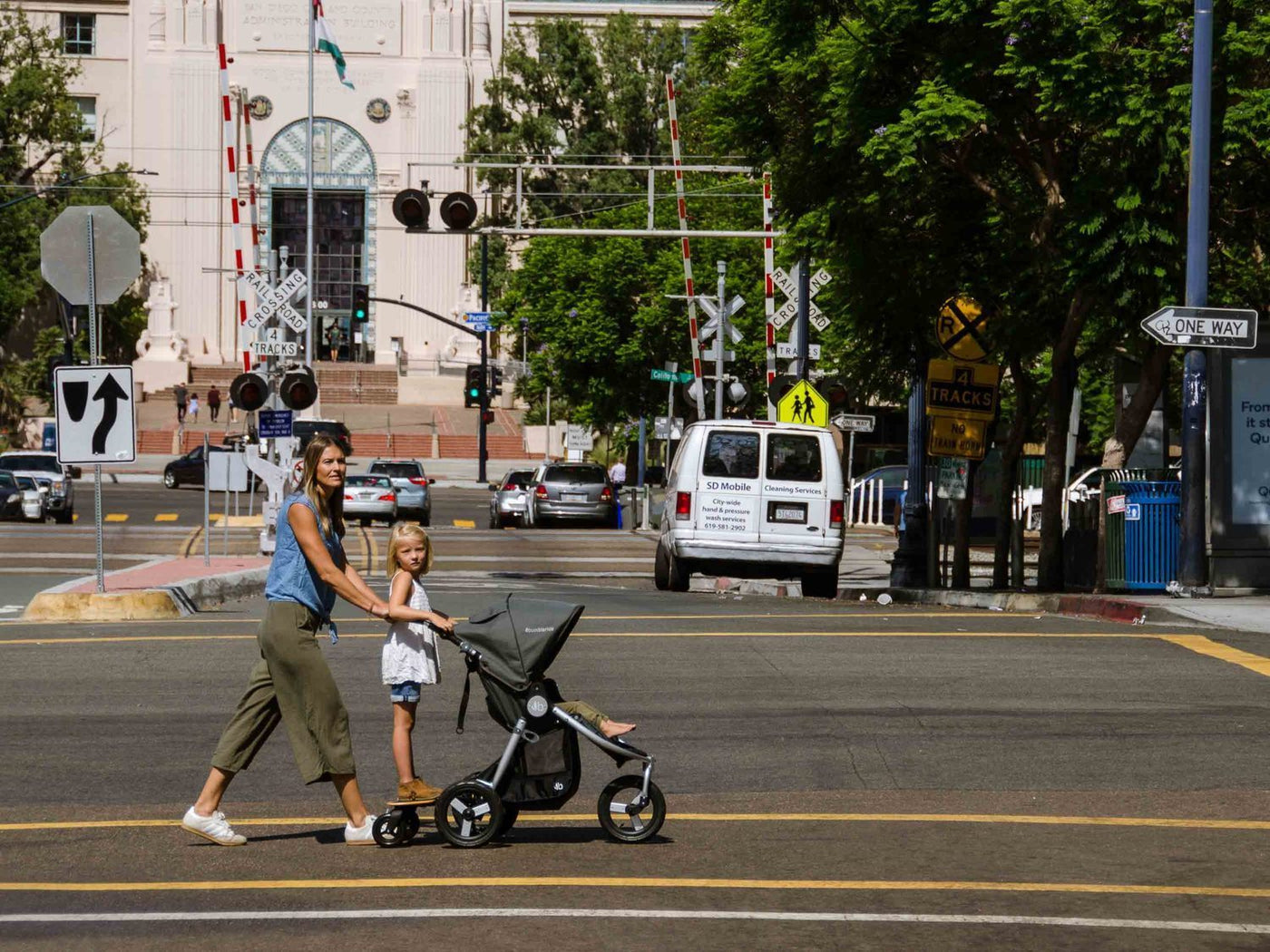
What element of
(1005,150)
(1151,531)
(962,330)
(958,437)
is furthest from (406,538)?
(1005,150)

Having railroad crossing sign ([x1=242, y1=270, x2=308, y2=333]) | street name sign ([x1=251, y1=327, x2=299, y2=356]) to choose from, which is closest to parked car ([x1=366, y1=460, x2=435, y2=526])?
street name sign ([x1=251, y1=327, x2=299, y2=356])

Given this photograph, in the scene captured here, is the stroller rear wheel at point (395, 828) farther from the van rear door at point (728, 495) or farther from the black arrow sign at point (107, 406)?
the van rear door at point (728, 495)

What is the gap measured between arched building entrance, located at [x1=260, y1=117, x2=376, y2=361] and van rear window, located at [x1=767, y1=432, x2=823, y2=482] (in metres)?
58.5

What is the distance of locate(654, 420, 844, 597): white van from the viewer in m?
23.5

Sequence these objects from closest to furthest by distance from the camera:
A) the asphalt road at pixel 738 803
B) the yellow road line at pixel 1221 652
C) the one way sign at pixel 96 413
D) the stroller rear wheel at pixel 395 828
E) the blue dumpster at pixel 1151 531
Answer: the asphalt road at pixel 738 803
the stroller rear wheel at pixel 395 828
the yellow road line at pixel 1221 652
the one way sign at pixel 96 413
the blue dumpster at pixel 1151 531

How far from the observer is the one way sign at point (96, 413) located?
17297mm

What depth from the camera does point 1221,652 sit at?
1503 centimetres

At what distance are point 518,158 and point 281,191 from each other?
15.5 metres

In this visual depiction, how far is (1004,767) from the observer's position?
34.4 feet

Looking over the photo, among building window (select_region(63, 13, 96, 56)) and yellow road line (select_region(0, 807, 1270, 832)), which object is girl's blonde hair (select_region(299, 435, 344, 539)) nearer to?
yellow road line (select_region(0, 807, 1270, 832))

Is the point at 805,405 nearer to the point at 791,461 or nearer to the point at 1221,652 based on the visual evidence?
the point at 791,461

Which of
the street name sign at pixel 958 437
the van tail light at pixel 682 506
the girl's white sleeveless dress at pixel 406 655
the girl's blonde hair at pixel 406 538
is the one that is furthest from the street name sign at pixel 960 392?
the girl's white sleeveless dress at pixel 406 655

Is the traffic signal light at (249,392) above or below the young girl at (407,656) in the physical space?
above

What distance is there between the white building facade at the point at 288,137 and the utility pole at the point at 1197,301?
6075 centimetres
